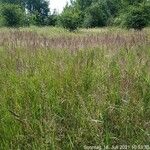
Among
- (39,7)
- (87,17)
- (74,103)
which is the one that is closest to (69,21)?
(87,17)

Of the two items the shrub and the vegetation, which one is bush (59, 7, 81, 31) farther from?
the vegetation

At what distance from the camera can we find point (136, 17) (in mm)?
25406

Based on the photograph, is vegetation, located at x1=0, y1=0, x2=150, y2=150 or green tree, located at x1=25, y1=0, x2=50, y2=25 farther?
green tree, located at x1=25, y1=0, x2=50, y2=25

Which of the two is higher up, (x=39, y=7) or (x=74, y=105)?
(x=39, y=7)

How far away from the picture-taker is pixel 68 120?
7.32ft

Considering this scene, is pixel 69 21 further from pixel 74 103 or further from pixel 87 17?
pixel 74 103

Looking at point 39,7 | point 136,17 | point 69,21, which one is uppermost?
point 39,7

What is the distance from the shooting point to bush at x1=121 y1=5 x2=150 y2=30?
25.4 m

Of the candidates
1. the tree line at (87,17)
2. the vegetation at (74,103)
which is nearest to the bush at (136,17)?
the tree line at (87,17)

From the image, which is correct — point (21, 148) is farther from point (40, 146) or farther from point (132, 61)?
point (132, 61)

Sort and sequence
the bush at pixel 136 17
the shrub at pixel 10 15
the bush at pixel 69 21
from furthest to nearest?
the shrub at pixel 10 15
the bush at pixel 69 21
the bush at pixel 136 17

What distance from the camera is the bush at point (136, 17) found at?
25.4 m

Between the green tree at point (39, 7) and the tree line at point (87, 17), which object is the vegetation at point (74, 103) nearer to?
the tree line at point (87, 17)

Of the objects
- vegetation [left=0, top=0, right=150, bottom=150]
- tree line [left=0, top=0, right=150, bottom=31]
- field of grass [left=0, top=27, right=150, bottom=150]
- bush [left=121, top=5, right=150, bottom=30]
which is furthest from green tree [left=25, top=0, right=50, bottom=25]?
field of grass [left=0, top=27, right=150, bottom=150]
